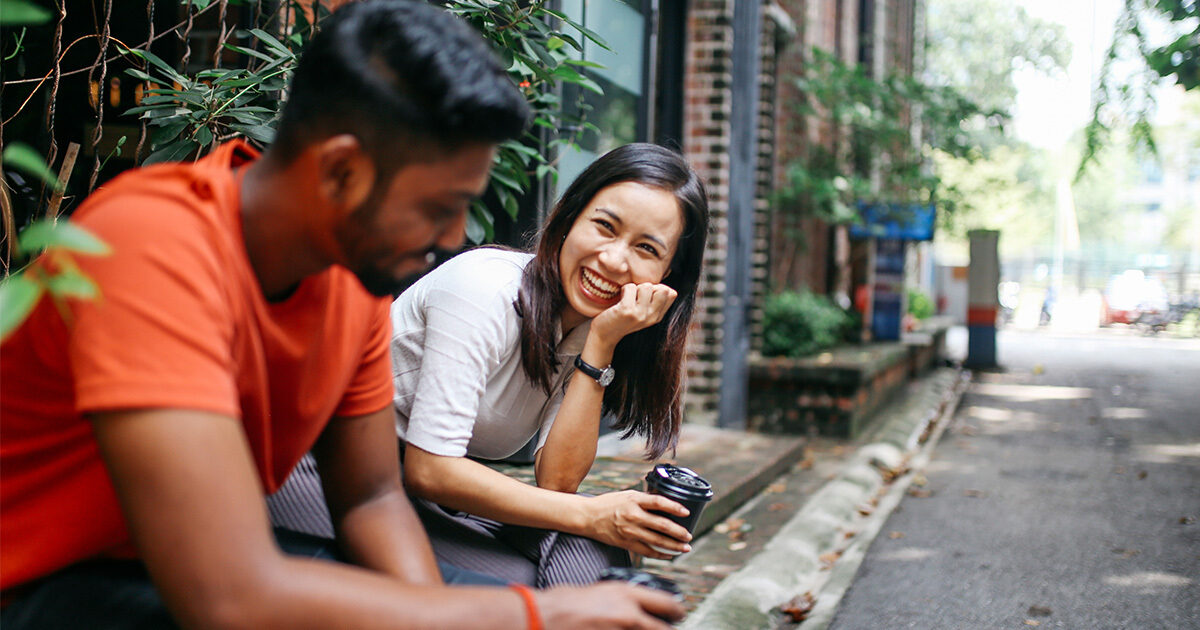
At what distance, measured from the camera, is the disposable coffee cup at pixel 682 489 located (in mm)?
2018

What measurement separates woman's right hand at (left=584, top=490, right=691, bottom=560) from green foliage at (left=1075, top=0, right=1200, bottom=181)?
6.05 metres

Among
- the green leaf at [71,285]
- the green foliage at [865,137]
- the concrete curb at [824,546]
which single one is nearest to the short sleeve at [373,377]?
the green leaf at [71,285]

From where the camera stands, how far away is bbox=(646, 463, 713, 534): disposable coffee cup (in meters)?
2.02

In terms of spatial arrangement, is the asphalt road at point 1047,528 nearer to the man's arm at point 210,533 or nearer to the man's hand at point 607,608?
the man's hand at point 607,608

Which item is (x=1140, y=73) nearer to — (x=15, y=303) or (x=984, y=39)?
(x=15, y=303)

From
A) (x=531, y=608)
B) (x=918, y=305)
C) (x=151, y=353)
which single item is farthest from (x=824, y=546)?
(x=918, y=305)

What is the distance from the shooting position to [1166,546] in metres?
4.82

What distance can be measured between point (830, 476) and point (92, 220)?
5546 millimetres

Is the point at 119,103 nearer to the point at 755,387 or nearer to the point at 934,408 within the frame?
the point at 755,387

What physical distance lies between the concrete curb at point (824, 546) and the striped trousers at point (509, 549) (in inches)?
47.9

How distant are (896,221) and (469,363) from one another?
327 inches

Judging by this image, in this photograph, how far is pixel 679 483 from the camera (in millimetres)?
2023

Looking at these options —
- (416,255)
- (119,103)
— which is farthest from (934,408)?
(416,255)

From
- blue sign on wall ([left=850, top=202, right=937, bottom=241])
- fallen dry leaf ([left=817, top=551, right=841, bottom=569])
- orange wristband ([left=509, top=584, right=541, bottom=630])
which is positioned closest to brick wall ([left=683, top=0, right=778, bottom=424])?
fallen dry leaf ([left=817, top=551, right=841, bottom=569])
